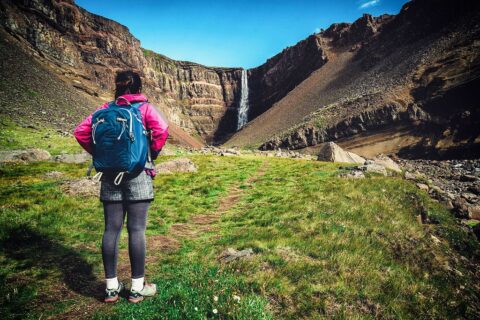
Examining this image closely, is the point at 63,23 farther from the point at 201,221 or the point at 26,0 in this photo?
the point at 201,221

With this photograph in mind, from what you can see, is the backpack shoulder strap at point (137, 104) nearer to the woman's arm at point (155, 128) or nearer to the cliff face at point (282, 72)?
the woman's arm at point (155, 128)

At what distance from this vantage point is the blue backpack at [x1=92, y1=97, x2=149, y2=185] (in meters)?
3.97

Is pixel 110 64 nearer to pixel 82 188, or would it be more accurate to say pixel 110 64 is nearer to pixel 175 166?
pixel 175 166

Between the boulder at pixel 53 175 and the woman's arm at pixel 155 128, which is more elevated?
the woman's arm at pixel 155 128

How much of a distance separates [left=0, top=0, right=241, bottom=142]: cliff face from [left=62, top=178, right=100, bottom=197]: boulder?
6885cm

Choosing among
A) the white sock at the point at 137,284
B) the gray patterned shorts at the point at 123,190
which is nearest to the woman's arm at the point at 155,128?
the gray patterned shorts at the point at 123,190

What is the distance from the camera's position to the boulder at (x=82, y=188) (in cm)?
1045

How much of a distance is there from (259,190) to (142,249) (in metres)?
9.79

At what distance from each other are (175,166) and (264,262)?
1431 centimetres

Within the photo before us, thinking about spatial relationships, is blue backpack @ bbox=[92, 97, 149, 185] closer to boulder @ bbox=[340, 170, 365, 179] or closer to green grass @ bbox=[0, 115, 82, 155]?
boulder @ bbox=[340, 170, 365, 179]

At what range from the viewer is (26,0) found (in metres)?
71.6

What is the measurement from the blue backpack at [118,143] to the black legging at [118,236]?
0.53 m

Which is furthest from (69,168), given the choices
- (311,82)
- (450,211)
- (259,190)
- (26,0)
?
(311,82)

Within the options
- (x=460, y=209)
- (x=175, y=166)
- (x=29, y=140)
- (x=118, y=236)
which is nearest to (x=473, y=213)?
(x=460, y=209)
